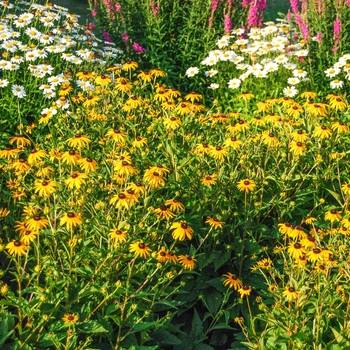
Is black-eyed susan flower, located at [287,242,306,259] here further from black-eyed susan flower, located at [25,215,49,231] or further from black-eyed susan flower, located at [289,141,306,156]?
black-eyed susan flower, located at [25,215,49,231]

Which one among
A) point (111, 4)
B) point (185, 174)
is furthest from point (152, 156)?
point (111, 4)

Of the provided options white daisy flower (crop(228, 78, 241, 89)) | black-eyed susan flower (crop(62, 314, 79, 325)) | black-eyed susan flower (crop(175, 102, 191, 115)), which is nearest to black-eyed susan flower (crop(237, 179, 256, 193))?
black-eyed susan flower (crop(175, 102, 191, 115))

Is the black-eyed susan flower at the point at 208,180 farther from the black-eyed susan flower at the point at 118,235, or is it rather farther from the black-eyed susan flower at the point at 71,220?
the black-eyed susan flower at the point at 71,220

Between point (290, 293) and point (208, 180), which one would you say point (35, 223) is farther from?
point (290, 293)

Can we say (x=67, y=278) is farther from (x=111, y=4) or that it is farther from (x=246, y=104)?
(x=111, y=4)

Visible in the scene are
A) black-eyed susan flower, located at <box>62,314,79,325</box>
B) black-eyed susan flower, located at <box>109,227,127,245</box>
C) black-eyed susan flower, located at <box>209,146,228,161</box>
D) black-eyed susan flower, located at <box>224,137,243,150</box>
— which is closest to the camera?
black-eyed susan flower, located at <box>62,314,79,325</box>

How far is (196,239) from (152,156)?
2.40ft

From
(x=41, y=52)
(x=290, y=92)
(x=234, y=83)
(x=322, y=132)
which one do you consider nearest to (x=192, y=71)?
(x=234, y=83)

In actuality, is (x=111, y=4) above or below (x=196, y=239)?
above

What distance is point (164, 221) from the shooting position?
3.49 m

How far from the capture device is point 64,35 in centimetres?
601

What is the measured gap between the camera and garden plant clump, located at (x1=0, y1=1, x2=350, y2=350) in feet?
9.25

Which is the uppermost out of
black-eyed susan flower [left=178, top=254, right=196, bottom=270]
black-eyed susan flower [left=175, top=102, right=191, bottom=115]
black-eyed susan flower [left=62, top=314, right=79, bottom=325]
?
black-eyed susan flower [left=175, top=102, right=191, bottom=115]

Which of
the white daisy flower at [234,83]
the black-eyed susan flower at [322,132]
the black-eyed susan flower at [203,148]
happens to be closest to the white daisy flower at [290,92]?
the white daisy flower at [234,83]
